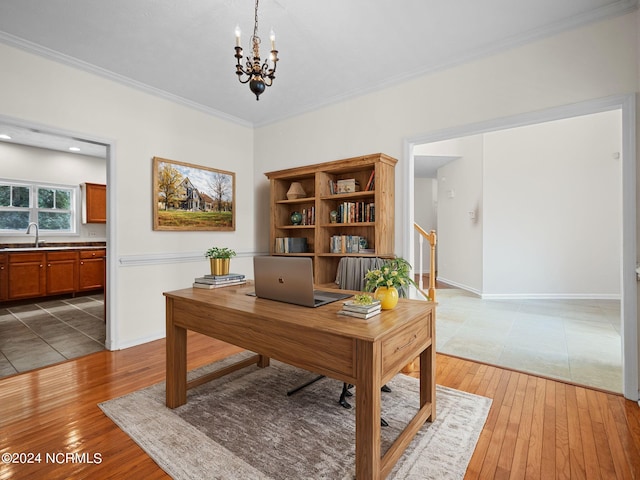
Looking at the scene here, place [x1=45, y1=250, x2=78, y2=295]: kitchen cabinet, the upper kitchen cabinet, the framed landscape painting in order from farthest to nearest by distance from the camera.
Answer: the upper kitchen cabinet, [x1=45, y1=250, x2=78, y2=295]: kitchen cabinet, the framed landscape painting

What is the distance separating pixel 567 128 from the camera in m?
5.24

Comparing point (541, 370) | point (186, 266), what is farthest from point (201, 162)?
point (541, 370)

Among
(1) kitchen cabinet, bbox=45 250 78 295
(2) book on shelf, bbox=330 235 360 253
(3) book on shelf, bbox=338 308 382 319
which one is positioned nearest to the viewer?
(3) book on shelf, bbox=338 308 382 319

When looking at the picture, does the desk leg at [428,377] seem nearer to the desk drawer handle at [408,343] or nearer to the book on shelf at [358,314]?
the desk drawer handle at [408,343]

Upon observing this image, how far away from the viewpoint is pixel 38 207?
551 cm

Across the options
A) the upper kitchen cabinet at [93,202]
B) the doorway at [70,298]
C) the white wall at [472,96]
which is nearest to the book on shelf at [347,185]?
the white wall at [472,96]

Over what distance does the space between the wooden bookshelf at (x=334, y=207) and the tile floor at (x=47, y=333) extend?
222 centimetres

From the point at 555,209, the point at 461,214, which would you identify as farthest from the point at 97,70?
the point at 555,209

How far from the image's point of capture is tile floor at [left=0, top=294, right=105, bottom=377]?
2842mm

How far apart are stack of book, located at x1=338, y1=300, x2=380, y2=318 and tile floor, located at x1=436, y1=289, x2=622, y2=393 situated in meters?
1.96

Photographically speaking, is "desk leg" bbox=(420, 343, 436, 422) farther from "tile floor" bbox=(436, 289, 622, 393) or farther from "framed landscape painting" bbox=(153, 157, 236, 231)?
"framed landscape painting" bbox=(153, 157, 236, 231)

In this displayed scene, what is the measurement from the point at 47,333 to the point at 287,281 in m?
3.52

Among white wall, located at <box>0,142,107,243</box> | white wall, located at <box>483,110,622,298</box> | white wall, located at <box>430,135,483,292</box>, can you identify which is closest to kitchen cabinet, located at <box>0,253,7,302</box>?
white wall, located at <box>0,142,107,243</box>

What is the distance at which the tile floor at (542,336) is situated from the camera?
8.71 feet
